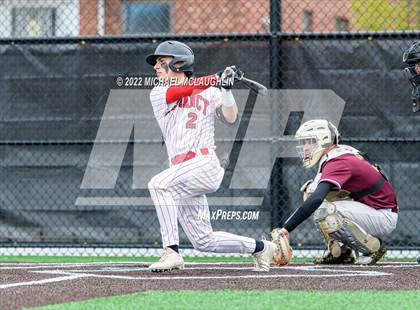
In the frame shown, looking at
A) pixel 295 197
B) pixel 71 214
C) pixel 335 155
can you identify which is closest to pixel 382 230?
pixel 335 155

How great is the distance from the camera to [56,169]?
1054cm

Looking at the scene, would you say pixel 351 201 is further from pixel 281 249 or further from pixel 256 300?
pixel 256 300

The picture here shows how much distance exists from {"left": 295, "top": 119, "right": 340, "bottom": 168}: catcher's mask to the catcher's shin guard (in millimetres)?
437

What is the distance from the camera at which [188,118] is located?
7.91 metres

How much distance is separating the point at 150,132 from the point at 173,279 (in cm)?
360

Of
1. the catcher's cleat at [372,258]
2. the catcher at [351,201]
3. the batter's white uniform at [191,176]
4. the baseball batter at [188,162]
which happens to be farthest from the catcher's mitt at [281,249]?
the catcher's cleat at [372,258]

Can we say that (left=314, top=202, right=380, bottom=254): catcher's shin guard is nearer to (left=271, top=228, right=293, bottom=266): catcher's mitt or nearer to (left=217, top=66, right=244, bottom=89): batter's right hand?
(left=271, top=228, right=293, bottom=266): catcher's mitt

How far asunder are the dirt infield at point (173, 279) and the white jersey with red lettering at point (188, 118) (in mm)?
1032

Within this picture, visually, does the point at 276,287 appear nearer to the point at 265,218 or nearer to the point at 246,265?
the point at 246,265

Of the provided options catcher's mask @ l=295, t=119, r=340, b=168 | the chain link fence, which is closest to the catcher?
catcher's mask @ l=295, t=119, r=340, b=168

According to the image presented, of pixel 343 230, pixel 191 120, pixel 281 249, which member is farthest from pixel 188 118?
pixel 343 230

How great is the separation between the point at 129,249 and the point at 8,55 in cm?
249

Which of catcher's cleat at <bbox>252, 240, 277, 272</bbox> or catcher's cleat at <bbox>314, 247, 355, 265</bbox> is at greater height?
catcher's cleat at <bbox>252, 240, 277, 272</bbox>

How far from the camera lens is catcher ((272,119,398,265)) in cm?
843
